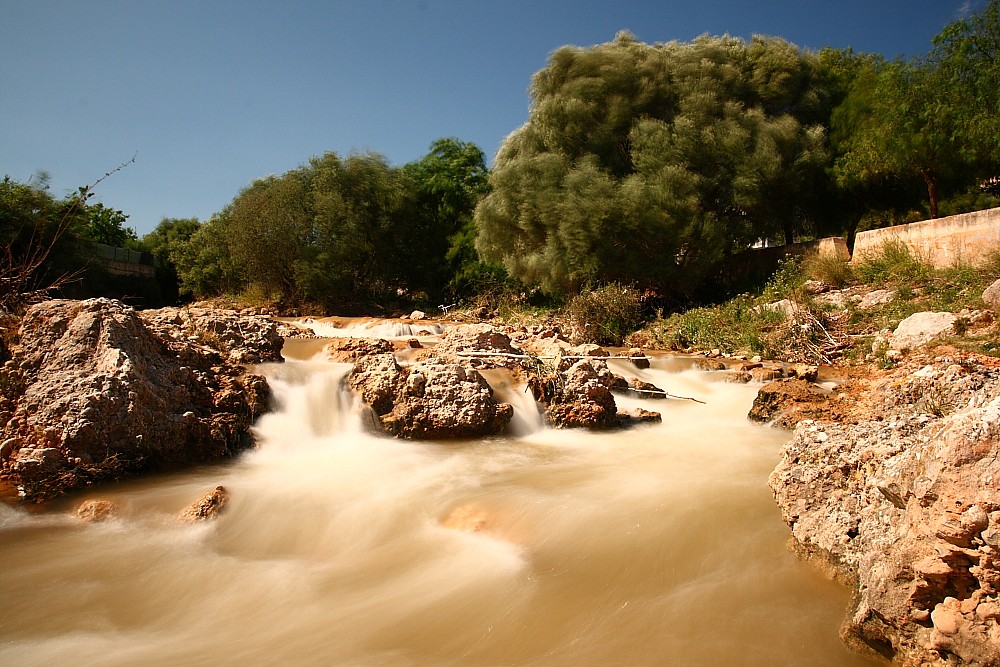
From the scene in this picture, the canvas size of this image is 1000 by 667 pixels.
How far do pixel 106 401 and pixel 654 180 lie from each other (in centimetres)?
1604

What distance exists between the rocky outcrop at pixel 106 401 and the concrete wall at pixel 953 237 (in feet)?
50.4

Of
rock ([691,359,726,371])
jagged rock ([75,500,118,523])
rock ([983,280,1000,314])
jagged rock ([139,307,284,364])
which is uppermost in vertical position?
jagged rock ([139,307,284,364])

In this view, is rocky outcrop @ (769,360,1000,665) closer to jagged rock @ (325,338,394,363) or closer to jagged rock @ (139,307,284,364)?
jagged rock @ (325,338,394,363)

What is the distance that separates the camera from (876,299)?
1384 centimetres

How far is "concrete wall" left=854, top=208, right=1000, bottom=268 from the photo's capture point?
1356cm

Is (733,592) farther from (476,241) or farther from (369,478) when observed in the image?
(476,241)

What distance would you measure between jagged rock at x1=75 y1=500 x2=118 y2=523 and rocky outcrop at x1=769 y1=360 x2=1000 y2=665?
4.48 m

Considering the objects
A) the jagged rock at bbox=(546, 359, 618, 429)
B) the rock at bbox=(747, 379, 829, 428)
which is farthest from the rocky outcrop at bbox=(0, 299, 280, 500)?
the rock at bbox=(747, 379, 829, 428)

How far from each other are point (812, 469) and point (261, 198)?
25928 mm

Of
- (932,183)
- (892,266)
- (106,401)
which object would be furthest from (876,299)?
(106,401)

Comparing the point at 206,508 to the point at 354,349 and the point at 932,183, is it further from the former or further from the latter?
the point at 932,183

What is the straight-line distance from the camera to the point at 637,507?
13.9 feet

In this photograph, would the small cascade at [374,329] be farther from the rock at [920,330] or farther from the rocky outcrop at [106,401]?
the rock at [920,330]

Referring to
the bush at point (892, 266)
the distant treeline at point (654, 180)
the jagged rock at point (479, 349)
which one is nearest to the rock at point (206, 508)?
the jagged rock at point (479, 349)
